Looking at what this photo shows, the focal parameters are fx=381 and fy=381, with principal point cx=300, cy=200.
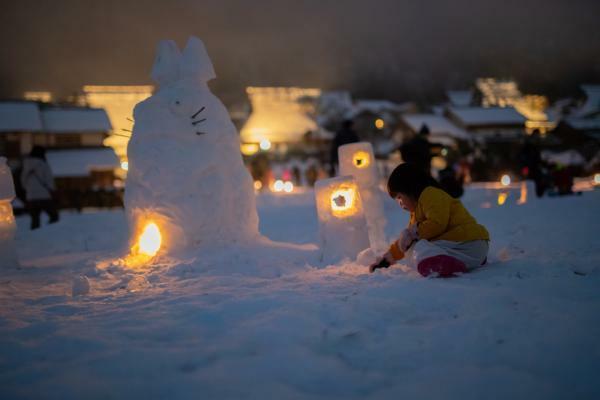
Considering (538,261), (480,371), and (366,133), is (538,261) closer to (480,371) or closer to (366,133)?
(480,371)

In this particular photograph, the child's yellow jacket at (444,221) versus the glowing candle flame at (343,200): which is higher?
the glowing candle flame at (343,200)

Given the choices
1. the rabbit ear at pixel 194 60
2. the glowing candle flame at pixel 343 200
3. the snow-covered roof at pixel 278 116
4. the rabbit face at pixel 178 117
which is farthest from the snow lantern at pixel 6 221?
the snow-covered roof at pixel 278 116

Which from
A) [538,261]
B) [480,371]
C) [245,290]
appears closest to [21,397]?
[245,290]

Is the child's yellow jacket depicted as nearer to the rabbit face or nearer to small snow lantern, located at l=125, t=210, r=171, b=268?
the rabbit face

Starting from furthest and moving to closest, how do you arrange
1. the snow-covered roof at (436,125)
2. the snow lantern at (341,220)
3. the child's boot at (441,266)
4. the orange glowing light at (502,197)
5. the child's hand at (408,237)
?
the snow-covered roof at (436,125), the orange glowing light at (502,197), the snow lantern at (341,220), the child's hand at (408,237), the child's boot at (441,266)

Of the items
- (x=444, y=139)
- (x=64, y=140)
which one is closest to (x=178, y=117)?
(x=64, y=140)

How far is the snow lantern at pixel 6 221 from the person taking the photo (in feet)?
14.6

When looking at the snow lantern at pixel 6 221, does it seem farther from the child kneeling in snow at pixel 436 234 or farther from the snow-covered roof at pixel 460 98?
the snow-covered roof at pixel 460 98

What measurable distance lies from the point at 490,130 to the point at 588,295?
2926cm

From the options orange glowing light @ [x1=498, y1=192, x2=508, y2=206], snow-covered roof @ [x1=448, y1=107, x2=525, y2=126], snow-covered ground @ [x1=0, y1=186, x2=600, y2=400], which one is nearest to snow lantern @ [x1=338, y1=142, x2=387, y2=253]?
snow-covered ground @ [x1=0, y1=186, x2=600, y2=400]

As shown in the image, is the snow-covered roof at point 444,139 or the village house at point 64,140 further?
the snow-covered roof at point 444,139

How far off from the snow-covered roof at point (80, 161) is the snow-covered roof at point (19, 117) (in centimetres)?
151

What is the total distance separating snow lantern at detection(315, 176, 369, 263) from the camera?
4.31 meters

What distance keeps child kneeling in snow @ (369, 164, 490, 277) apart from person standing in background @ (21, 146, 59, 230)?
7019 mm
